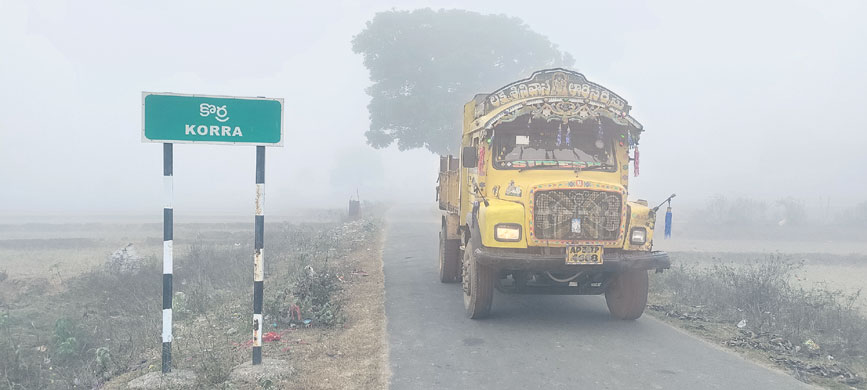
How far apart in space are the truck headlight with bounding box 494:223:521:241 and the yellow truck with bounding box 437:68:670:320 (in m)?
0.01

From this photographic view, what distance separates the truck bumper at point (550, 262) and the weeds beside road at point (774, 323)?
1543 mm

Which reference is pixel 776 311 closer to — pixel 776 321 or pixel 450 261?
pixel 776 321

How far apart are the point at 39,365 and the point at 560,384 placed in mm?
7621

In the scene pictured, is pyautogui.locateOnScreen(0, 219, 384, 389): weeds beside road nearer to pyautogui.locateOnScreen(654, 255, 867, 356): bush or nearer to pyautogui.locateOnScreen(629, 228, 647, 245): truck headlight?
pyautogui.locateOnScreen(629, 228, 647, 245): truck headlight

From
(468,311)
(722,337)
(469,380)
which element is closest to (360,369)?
(469,380)

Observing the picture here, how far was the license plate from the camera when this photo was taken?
6.73 metres

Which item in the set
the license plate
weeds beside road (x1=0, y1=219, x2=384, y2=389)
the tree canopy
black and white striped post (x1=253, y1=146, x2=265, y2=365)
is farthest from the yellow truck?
the tree canopy

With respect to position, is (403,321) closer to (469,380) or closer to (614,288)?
(469,380)

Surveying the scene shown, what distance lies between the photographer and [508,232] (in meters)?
6.92

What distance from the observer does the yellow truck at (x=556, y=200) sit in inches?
271

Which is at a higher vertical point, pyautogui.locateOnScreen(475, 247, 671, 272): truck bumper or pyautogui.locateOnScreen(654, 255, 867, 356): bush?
pyautogui.locateOnScreen(475, 247, 671, 272): truck bumper

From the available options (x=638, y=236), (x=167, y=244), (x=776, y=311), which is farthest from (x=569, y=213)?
(x=167, y=244)

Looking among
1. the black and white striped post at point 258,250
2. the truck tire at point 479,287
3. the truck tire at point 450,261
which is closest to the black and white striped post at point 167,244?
the black and white striped post at point 258,250

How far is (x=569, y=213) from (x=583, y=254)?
0.54 metres
